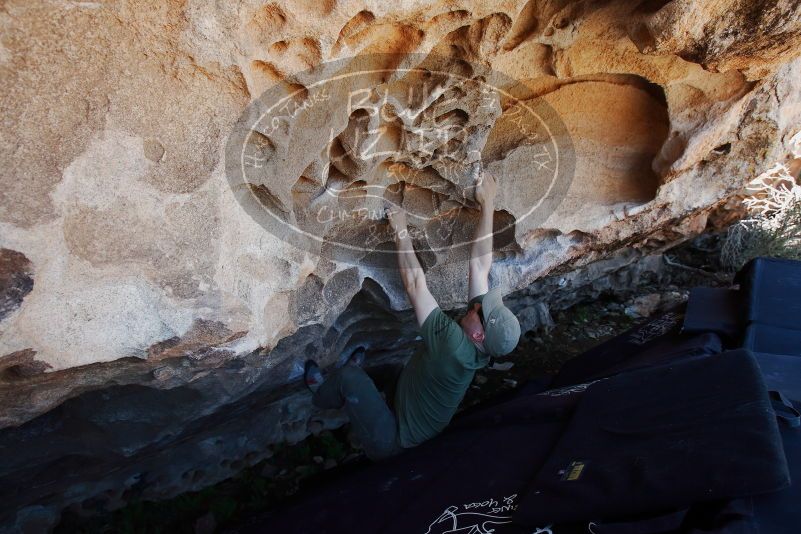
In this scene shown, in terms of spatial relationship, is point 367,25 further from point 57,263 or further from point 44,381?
point 44,381

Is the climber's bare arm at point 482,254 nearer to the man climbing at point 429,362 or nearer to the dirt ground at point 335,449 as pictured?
the man climbing at point 429,362

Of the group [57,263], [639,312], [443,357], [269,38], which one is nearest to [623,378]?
[443,357]

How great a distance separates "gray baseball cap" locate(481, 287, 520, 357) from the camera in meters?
1.70

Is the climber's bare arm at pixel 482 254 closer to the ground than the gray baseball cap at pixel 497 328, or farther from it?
farther from it

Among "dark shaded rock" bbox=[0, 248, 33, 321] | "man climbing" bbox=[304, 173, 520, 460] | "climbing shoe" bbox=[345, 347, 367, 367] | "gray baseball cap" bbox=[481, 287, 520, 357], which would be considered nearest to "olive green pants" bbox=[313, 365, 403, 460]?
"man climbing" bbox=[304, 173, 520, 460]

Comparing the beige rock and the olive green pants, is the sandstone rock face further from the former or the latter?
the olive green pants

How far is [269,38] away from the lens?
1.03 m

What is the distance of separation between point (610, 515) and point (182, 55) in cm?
116

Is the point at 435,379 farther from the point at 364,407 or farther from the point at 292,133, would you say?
the point at 292,133

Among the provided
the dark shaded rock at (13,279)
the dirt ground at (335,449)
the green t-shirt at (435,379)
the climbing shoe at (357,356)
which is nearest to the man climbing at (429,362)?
the green t-shirt at (435,379)

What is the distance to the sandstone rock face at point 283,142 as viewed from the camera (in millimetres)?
978
